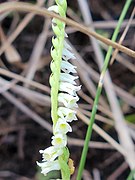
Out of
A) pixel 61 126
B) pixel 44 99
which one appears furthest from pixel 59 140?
pixel 44 99

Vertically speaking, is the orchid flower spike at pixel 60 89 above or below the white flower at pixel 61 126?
above

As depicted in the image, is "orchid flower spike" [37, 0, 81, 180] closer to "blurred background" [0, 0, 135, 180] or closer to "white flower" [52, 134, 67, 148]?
"white flower" [52, 134, 67, 148]

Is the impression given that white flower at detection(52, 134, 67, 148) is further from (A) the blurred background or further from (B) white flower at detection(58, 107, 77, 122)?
(A) the blurred background

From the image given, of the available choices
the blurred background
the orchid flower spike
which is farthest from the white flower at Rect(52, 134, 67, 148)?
the blurred background

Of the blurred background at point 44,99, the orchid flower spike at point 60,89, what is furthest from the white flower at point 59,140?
the blurred background at point 44,99

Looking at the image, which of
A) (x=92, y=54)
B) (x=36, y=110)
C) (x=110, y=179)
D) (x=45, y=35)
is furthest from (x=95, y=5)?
(x=110, y=179)

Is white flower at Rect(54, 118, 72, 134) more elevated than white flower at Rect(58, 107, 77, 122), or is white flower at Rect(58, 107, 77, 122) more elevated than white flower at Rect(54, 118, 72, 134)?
white flower at Rect(58, 107, 77, 122)

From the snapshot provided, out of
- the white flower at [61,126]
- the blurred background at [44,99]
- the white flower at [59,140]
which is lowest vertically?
the white flower at [59,140]

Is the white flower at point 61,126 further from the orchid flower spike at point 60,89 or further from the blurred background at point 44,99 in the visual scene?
the blurred background at point 44,99

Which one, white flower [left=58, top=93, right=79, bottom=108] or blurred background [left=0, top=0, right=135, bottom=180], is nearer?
white flower [left=58, top=93, right=79, bottom=108]

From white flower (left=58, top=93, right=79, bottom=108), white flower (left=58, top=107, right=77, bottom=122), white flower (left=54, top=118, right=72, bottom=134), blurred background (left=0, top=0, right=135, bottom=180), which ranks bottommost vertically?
white flower (left=54, top=118, right=72, bottom=134)

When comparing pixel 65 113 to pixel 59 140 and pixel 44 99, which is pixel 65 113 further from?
pixel 44 99

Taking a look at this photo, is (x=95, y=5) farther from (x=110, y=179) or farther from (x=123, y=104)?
(x=110, y=179)
